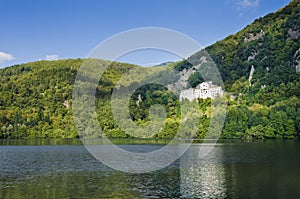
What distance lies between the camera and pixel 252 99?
12638 centimetres

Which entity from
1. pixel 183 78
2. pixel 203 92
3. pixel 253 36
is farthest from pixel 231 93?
pixel 253 36

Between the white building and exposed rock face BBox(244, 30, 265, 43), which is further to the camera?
exposed rock face BBox(244, 30, 265, 43)

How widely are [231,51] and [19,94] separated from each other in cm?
10089

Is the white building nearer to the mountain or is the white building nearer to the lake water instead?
the mountain

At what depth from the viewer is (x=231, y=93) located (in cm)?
14112

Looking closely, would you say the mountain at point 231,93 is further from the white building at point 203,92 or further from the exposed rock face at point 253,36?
the white building at point 203,92

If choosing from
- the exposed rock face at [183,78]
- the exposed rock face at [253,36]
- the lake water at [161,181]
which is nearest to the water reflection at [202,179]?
the lake water at [161,181]

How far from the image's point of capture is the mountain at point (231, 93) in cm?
10265

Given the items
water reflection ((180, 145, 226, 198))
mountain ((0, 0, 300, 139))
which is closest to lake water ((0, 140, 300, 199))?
water reflection ((180, 145, 226, 198))

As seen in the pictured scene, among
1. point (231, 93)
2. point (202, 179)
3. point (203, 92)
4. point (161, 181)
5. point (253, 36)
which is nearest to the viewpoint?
point (161, 181)

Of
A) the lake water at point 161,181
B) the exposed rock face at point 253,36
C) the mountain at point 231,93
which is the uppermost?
the exposed rock face at point 253,36

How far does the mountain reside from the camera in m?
103

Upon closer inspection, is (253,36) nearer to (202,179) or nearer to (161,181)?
(202,179)

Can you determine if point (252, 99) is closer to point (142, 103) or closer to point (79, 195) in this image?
point (142, 103)
